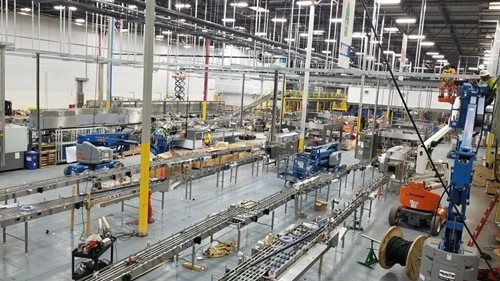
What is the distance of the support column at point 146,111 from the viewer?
722cm

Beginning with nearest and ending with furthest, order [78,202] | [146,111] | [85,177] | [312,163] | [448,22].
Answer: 1. [78,202]
2. [146,111]
3. [85,177]
4. [312,163]
5. [448,22]

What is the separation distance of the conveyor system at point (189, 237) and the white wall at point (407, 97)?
1434 centimetres

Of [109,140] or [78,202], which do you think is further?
[109,140]

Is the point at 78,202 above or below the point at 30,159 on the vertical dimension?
above

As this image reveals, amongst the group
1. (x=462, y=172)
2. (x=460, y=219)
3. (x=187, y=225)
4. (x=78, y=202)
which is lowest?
(x=187, y=225)

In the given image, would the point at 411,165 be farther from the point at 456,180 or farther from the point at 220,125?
the point at 220,125

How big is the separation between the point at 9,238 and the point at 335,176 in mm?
7838

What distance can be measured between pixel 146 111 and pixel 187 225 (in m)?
2.67

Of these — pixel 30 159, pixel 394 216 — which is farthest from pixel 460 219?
A: pixel 30 159

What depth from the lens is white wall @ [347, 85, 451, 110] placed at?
22750 millimetres

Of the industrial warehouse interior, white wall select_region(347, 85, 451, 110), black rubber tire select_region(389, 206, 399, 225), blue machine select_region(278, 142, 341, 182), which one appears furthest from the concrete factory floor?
white wall select_region(347, 85, 451, 110)

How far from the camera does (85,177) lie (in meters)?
9.05

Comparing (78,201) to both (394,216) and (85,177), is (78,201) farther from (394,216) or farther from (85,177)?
(394,216)

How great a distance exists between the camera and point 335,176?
1087 cm
